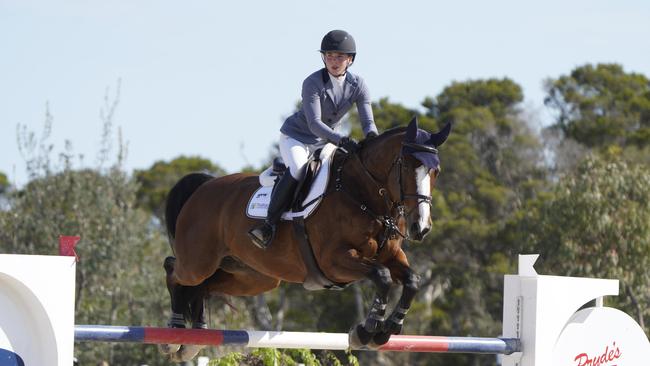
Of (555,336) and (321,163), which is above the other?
(321,163)

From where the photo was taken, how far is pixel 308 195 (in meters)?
7.22

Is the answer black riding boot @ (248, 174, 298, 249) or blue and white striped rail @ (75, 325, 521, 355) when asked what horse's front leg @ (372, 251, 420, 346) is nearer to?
blue and white striped rail @ (75, 325, 521, 355)

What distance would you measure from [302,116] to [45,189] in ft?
58.5

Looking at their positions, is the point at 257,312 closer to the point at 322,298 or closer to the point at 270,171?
the point at 322,298

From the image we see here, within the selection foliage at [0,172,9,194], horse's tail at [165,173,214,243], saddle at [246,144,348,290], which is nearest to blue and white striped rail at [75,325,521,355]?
saddle at [246,144,348,290]

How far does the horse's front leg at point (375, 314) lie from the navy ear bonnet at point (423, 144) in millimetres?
674

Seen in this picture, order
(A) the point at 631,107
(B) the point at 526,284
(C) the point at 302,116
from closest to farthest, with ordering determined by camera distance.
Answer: (B) the point at 526,284 < (C) the point at 302,116 < (A) the point at 631,107

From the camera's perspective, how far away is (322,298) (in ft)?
108

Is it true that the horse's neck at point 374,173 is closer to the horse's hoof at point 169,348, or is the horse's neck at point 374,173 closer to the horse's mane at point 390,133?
the horse's mane at point 390,133

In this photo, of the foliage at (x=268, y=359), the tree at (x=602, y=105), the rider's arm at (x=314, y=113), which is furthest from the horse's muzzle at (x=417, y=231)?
the tree at (x=602, y=105)

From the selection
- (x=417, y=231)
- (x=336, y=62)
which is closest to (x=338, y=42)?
(x=336, y=62)

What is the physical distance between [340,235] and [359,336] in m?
0.65

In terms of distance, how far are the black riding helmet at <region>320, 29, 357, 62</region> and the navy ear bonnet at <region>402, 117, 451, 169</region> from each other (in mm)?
713

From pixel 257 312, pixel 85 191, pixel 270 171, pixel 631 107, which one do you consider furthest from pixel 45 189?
pixel 631 107
